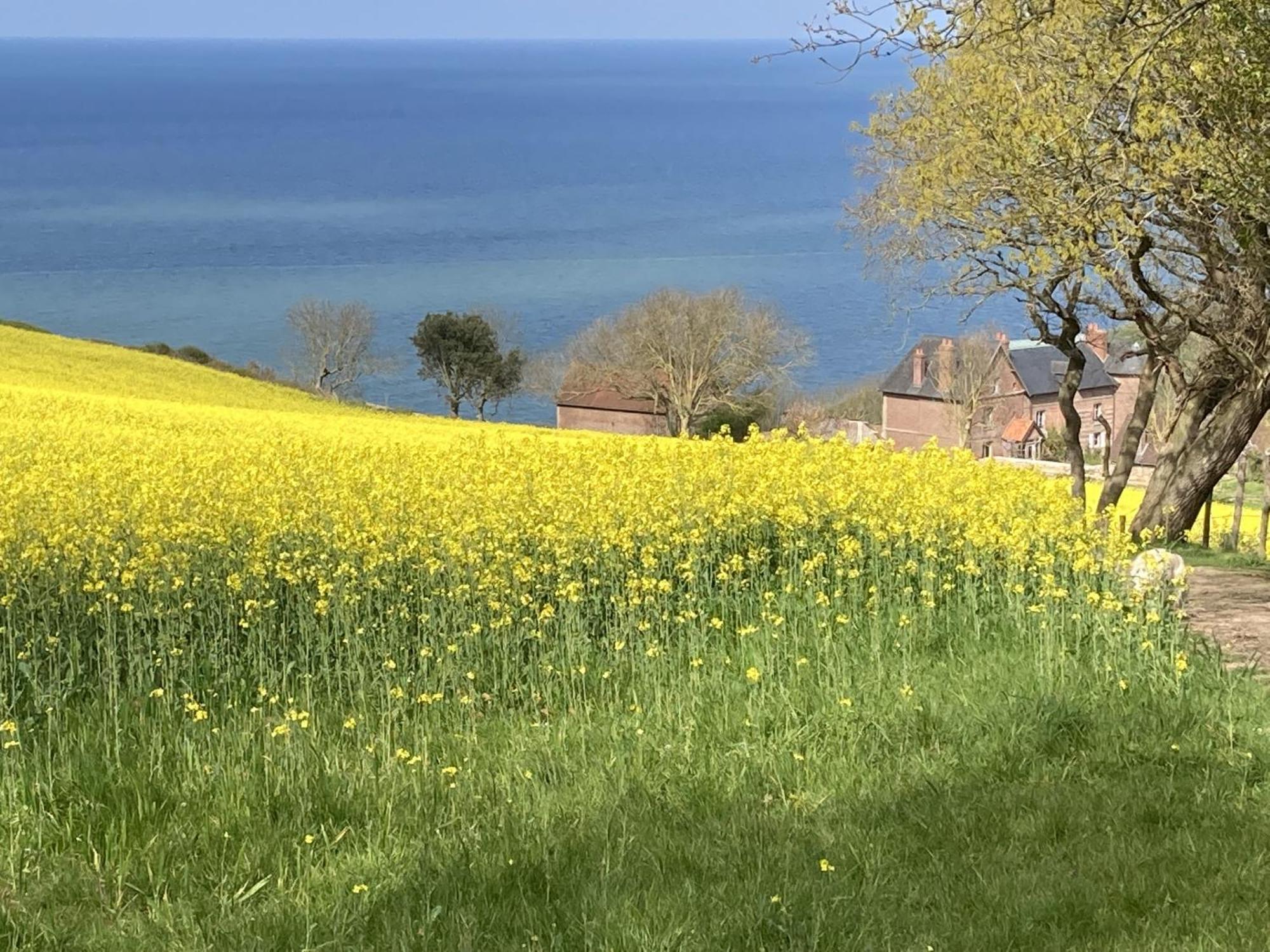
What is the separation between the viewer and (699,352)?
59156 mm

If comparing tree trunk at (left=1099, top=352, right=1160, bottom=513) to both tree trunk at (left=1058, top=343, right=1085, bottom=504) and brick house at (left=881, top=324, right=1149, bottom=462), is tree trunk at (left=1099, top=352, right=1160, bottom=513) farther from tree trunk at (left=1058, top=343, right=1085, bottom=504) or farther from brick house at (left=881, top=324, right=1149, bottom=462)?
brick house at (left=881, top=324, right=1149, bottom=462)

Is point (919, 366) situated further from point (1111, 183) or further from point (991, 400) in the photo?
point (1111, 183)

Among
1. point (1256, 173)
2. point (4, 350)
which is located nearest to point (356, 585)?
point (1256, 173)

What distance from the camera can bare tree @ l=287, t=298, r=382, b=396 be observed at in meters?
68.6

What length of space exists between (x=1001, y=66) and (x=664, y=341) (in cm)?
4738

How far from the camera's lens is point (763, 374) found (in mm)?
60281

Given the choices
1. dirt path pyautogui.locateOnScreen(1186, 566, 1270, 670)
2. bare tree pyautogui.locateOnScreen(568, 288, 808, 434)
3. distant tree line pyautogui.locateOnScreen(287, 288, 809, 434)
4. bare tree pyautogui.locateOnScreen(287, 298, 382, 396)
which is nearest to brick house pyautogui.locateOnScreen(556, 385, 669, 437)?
distant tree line pyautogui.locateOnScreen(287, 288, 809, 434)

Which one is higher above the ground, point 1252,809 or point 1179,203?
point 1179,203

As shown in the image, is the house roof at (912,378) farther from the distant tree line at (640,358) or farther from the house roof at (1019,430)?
the distant tree line at (640,358)

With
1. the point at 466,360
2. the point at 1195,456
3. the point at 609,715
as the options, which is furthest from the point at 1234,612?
the point at 466,360

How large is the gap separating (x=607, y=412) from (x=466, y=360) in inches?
332

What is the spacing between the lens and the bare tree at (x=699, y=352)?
58938mm

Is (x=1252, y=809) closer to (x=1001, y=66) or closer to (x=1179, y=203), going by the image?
(x=1179, y=203)

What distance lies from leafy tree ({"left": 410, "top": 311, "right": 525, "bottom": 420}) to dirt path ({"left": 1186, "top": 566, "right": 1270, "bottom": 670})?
54316mm
